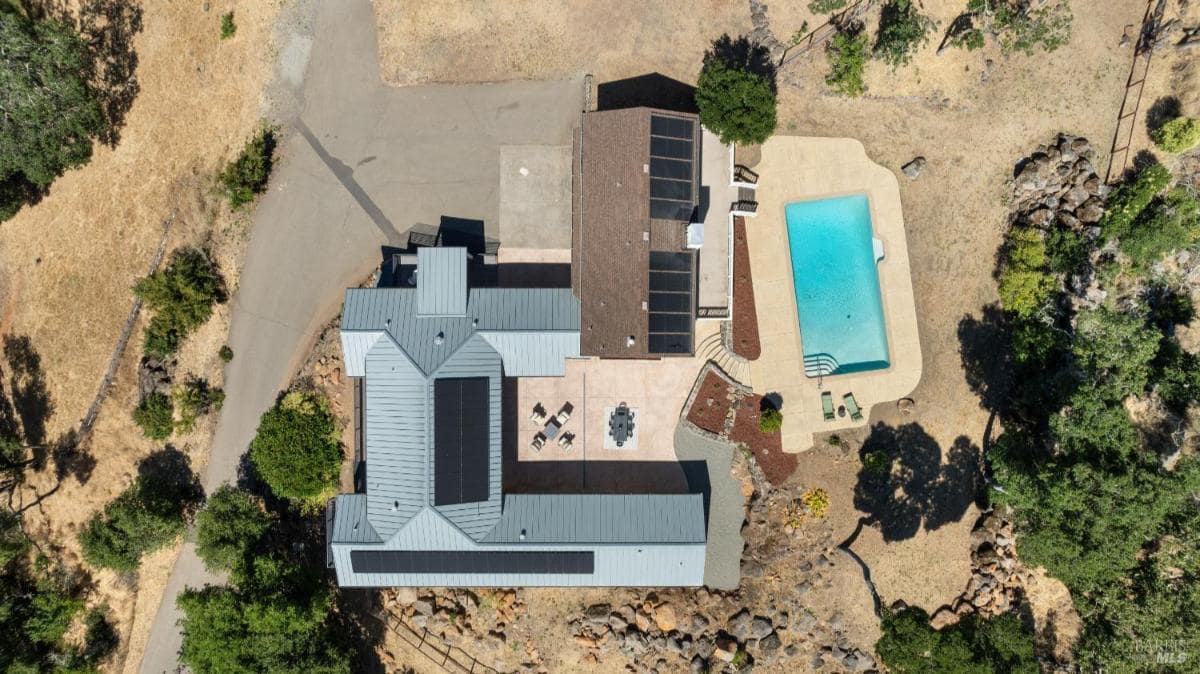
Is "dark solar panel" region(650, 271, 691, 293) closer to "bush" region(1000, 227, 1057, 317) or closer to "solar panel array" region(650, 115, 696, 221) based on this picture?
"solar panel array" region(650, 115, 696, 221)

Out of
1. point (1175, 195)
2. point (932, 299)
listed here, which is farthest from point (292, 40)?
point (1175, 195)

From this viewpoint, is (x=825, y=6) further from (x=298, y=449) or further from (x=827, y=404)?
(x=298, y=449)

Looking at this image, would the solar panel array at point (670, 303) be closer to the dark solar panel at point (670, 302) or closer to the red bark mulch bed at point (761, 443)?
the dark solar panel at point (670, 302)

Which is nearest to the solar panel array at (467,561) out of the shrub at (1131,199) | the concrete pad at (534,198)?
the concrete pad at (534,198)

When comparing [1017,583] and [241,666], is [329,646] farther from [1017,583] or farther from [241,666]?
[1017,583]

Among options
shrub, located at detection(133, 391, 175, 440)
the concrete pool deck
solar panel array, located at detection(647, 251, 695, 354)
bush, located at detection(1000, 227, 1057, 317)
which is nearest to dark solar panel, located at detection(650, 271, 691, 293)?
solar panel array, located at detection(647, 251, 695, 354)
